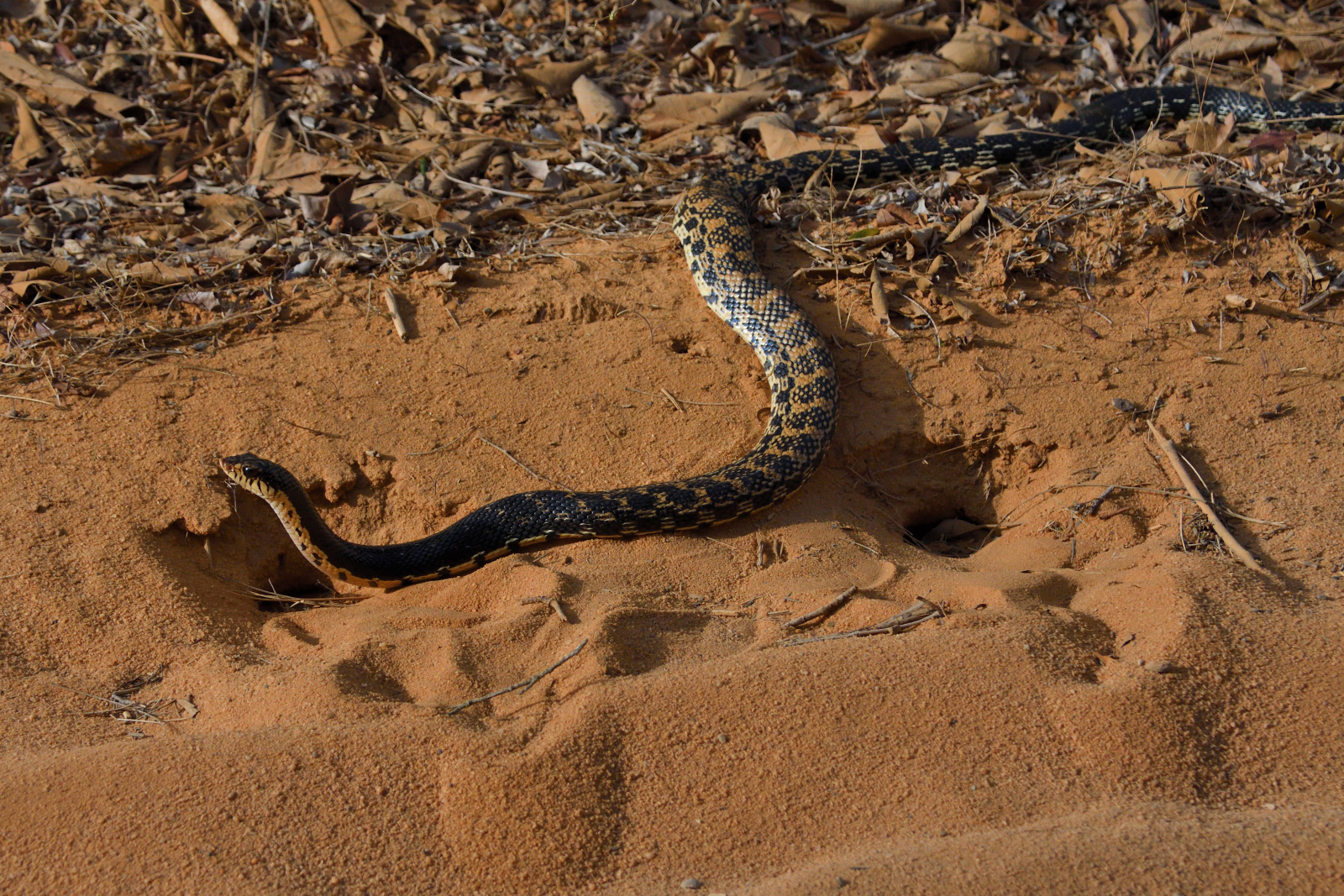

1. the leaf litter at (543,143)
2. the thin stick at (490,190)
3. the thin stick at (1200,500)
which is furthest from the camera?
the thin stick at (490,190)

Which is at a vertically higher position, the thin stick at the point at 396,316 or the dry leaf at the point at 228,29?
the dry leaf at the point at 228,29

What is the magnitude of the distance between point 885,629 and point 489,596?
6.73 ft

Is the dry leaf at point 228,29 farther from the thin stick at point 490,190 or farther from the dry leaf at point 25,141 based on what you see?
the thin stick at point 490,190

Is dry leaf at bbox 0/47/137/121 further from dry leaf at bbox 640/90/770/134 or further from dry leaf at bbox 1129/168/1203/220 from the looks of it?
dry leaf at bbox 1129/168/1203/220

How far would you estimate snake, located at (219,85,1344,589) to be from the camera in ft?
16.6

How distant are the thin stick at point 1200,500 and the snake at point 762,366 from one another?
203 cm

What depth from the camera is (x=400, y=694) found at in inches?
160

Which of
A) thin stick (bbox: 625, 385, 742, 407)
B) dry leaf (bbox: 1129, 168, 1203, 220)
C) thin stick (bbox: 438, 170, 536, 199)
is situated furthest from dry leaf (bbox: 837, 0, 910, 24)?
thin stick (bbox: 625, 385, 742, 407)

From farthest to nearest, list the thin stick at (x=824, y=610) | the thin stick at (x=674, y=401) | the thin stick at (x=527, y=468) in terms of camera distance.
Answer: the thin stick at (x=674, y=401), the thin stick at (x=527, y=468), the thin stick at (x=824, y=610)

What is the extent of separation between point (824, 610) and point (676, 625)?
28.4 inches

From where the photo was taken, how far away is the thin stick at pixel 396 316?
6227mm

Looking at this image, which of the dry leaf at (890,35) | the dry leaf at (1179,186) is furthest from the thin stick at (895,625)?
the dry leaf at (890,35)

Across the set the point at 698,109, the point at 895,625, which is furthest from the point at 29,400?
the point at 698,109

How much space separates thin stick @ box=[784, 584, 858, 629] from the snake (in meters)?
1.05
